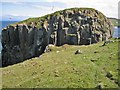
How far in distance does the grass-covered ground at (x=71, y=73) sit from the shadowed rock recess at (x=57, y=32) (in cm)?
2914

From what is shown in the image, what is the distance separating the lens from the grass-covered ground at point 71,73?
39.3 metres

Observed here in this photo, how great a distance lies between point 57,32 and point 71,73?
1672 inches

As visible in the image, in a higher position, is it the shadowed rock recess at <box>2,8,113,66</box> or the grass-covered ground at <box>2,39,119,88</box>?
the shadowed rock recess at <box>2,8,113,66</box>

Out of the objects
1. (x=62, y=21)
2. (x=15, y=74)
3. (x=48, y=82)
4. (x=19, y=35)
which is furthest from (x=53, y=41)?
(x=48, y=82)

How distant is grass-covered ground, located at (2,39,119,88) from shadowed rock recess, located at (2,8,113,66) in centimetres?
2914

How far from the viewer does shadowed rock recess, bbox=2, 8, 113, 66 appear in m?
83.7

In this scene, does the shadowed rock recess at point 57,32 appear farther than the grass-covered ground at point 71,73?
Yes

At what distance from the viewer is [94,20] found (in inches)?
3403

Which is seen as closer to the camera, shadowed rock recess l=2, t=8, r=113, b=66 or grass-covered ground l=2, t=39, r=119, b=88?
grass-covered ground l=2, t=39, r=119, b=88

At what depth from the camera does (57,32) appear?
3332 inches

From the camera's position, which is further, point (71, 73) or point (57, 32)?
point (57, 32)

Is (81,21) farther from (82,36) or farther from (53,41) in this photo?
(53,41)

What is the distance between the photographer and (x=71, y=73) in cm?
4281

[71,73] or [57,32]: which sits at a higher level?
[57,32]
